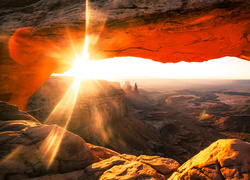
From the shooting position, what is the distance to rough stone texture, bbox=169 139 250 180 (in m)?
2.24

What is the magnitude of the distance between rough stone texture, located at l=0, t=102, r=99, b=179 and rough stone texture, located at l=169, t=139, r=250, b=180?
9.96 feet

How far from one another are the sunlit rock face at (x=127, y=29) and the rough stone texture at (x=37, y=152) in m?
3.47

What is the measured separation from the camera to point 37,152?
3.21 metres

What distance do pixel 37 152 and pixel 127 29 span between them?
481cm

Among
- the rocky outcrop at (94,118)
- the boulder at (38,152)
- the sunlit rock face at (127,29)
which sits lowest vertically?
the rocky outcrop at (94,118)

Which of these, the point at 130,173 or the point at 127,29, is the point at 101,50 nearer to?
the point at 127,29

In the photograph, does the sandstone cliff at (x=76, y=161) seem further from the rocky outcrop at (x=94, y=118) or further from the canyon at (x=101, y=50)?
the rocky outcrop at (x=94, y=118)

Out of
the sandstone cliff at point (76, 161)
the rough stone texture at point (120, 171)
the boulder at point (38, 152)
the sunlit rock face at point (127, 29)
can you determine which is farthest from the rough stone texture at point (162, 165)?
the sunlit rock face at point (127, 29)

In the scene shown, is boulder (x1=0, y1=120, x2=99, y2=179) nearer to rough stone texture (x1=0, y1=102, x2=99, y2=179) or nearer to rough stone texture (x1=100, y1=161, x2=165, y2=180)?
rough stone texture (x1=0, y1=102, x2=99, y2=179)

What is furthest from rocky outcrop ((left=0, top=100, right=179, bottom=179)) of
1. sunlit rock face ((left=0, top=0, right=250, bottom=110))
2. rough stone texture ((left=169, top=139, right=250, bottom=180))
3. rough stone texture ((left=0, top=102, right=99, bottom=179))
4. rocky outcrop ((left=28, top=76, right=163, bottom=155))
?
rocky outcrop ((left=28, top=76, right=163, bottom=155))

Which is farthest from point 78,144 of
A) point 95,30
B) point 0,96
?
point 0,96

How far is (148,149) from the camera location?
1622 cm

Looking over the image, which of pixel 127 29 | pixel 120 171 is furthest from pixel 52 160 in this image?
pixel 127 29

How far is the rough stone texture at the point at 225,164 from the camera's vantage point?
7.35ft
